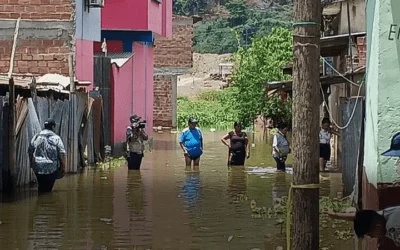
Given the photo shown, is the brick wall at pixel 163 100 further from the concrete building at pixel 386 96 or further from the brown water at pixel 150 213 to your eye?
the concrete building at pixel 386 96

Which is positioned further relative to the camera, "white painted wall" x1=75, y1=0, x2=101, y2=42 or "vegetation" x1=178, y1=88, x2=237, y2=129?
"vegetation" x1=178, y1=88, x2=237, y2=129

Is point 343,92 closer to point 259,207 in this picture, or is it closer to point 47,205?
point 259,207

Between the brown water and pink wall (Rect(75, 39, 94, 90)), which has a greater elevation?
pink wall (Rect(75, 39, 94, 90))

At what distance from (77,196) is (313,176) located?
1007cm

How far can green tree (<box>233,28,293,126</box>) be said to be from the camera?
3750 cm

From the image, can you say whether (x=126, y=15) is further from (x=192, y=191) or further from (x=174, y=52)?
(x=174, y=52)

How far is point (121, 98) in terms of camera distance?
93.4 ft

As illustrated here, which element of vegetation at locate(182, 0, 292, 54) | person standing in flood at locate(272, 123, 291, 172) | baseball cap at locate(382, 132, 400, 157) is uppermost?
vegetation at locate(182, 0, 292, 54)

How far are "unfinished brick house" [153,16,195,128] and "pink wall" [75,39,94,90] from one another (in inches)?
869

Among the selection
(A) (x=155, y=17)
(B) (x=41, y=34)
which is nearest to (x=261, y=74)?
(A) (x=155, y=17)

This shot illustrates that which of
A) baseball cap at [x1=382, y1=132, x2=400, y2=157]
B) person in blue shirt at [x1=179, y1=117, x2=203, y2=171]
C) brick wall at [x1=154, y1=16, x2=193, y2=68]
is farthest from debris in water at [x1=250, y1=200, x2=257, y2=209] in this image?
brick wall at [x1=154, y1=16, x2=193, y2=68]

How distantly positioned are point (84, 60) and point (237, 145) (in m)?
4.85

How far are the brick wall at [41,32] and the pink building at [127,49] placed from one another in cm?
431

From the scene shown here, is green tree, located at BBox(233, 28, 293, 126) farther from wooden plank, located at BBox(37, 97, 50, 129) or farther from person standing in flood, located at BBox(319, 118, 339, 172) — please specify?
wooden plank, located at BBox(37, 97, 50, 129)
